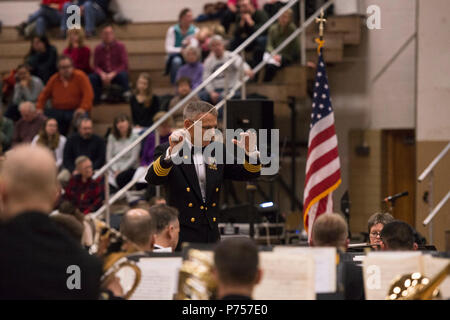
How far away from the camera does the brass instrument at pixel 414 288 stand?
10.6 ft

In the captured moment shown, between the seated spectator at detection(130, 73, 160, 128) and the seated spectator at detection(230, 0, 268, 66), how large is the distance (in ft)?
4.25

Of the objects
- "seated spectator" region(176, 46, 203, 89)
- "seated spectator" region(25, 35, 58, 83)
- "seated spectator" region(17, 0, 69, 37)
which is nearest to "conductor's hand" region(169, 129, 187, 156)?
"seated spectator" region(176, 46, 203, 89)

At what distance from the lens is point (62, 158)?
30.9 ft

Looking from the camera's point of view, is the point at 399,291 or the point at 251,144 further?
the point at 251,144

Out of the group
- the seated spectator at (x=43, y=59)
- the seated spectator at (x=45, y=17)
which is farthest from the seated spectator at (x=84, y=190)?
the seated spectator at (x=45, y=17)

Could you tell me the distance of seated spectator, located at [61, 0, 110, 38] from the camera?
11.7 metres

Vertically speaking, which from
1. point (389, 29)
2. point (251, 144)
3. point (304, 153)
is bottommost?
point (304, 153)

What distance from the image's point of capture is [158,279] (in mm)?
3424

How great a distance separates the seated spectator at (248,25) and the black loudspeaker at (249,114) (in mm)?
2581

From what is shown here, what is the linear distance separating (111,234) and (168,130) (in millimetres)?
5313

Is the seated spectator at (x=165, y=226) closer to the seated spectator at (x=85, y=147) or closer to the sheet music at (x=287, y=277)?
the sheet music at (x=287, y=277)

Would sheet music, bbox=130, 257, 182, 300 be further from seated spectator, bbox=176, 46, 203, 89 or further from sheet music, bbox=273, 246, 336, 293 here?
seated spectator, bbox=176, 46, 203, 89
